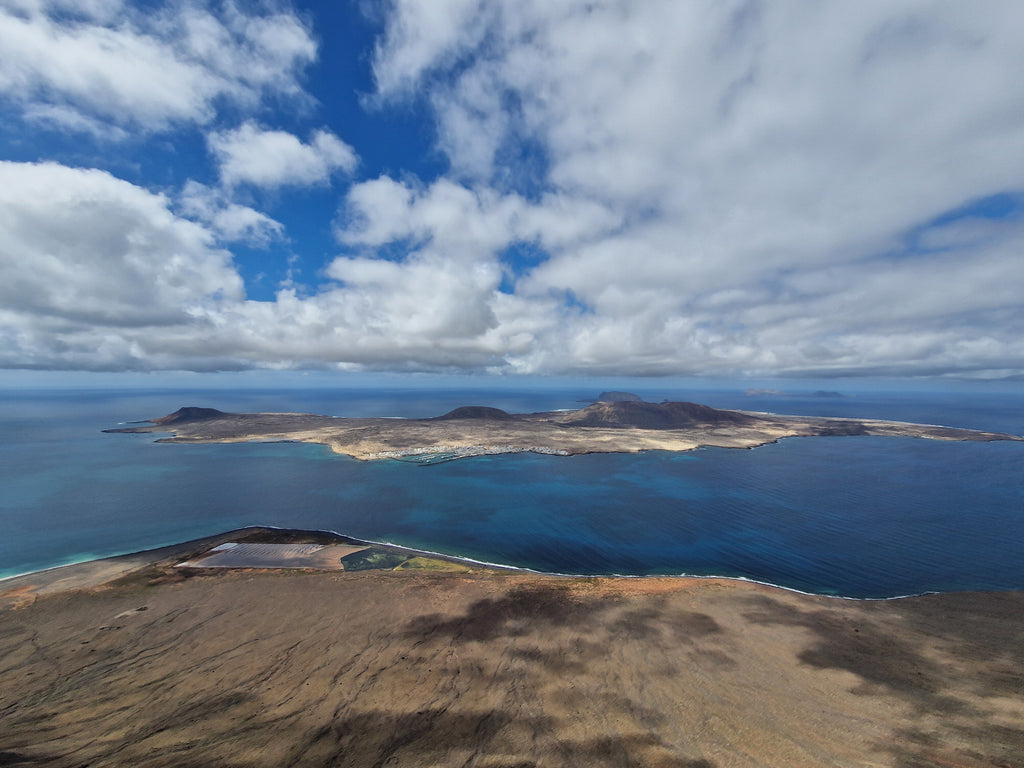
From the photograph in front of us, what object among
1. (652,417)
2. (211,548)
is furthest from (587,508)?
(652,417)

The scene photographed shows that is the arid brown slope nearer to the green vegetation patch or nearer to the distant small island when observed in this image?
the distant small island

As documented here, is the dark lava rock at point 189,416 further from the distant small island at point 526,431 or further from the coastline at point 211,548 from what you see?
the coastline at point 211,548

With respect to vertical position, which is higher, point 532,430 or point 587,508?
point 532,430

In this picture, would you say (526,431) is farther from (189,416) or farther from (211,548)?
(189,416)

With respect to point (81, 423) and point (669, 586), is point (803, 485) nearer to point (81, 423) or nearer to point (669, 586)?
point (669, 586)

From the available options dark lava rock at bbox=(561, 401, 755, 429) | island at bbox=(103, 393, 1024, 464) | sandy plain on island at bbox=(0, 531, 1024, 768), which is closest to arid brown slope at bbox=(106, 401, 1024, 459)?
island at bbox=(103, 393, 1024, 464)

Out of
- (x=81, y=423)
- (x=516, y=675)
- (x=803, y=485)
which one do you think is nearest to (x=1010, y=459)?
(x=803, y=485)
